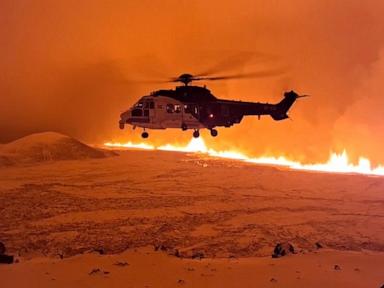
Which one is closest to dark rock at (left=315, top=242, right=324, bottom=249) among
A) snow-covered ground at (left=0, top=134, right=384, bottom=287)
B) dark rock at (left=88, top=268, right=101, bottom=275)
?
snow-covered ground at (left=0, top=134, right=384, bottom=287)

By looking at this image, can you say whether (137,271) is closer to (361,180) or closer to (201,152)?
(361,180)

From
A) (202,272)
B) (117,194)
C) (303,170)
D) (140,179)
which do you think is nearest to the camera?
(202,272)

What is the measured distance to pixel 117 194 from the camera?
16.4 m

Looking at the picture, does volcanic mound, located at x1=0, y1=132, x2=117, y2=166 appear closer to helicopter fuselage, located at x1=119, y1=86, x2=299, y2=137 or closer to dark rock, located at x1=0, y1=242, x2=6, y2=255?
helicopter fuselage, located at x1=119, y1=86, x2=299, y2=137

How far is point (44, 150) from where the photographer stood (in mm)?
25906

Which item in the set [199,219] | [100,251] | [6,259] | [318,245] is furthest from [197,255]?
[6,259]

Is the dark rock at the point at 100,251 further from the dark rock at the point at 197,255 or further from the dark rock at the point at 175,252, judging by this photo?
the dark rock at the point at 197,255

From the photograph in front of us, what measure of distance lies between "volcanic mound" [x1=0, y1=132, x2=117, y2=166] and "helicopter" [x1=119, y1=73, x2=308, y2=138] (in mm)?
12549

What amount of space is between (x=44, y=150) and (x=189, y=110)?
50.6 ft

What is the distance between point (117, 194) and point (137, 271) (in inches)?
302

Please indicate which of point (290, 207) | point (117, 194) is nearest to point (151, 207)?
point (117, 194)

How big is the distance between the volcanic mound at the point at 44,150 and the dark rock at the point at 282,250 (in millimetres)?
17950

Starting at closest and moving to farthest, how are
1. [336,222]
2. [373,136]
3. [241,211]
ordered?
[336,222], [241,211], [373,136]

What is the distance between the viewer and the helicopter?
43.9 ft
